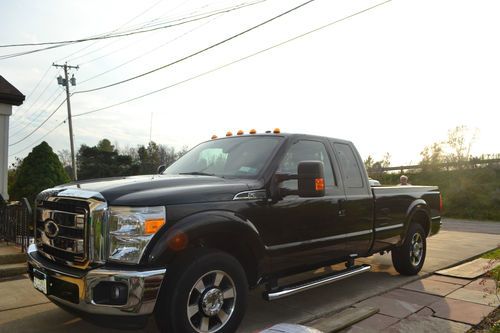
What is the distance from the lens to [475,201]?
20953 millimetres

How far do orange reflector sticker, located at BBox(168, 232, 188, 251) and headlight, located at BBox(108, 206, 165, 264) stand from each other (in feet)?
0.51

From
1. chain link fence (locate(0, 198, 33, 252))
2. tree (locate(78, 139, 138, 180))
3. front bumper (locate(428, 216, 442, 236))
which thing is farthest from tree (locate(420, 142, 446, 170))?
tree (locate(78, 139, 138, 180))

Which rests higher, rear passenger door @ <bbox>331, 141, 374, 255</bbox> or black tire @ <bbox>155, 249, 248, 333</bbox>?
rear passenger door @ <bbox>331, 141, 374, 255</bbox>

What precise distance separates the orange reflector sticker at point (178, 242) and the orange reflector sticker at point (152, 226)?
138 mm

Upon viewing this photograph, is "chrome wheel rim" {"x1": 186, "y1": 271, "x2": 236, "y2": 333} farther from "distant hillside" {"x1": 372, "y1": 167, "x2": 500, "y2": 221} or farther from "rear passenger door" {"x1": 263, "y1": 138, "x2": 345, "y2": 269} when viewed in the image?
"distant hillside" {"x1": 372, "y1": 167, "x2": 500, "y2": 221}

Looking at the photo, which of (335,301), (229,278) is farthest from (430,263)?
(229,278)

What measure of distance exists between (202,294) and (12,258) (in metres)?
4.65

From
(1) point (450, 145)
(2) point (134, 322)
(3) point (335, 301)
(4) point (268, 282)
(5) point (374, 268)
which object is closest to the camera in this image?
(2) point (134, 322)

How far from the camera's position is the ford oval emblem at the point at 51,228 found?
11.8 feet

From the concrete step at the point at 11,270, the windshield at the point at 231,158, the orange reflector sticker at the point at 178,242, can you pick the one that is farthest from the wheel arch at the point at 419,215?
the concrete step at the point at 11,270

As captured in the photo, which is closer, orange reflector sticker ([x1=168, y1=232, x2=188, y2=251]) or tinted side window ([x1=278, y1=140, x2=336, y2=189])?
orange reflector sticker ([x1=168, y1=232, x2=188, y2=251])

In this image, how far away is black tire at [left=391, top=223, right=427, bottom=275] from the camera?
250 inches

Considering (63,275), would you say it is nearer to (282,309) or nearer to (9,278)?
(282,309)

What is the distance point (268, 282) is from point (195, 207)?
1276mm
